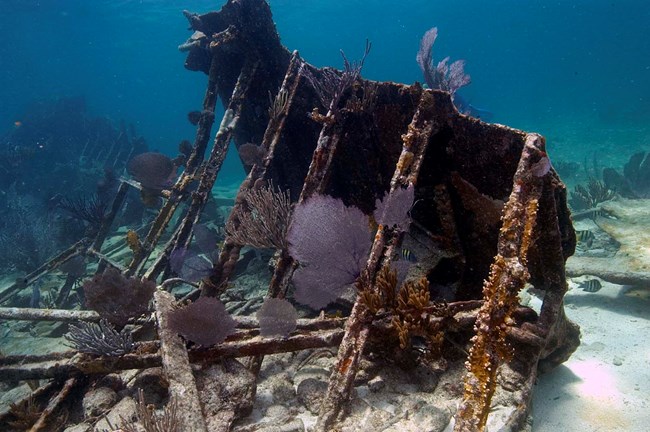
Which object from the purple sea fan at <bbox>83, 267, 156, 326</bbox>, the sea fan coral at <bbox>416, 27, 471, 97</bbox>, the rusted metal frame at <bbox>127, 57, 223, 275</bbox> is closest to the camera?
the purple sea fan at <bbox>83, 267, 156, 326</bbox>

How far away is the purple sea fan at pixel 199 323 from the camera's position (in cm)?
345

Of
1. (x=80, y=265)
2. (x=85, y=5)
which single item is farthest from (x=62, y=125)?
(x=80, y=265)

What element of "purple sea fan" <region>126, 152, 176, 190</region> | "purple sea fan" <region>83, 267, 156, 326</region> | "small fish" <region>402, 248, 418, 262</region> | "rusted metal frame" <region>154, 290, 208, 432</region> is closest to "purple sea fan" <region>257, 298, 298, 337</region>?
"rusted metal frame" <region>154, 290, 208, 432</region>

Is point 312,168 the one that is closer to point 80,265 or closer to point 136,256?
point 136,256

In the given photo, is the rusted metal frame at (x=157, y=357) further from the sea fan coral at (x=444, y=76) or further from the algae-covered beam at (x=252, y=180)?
the sea fan coral at (x=444, y=76)

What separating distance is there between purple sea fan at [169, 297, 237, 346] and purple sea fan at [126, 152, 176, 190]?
531 cm

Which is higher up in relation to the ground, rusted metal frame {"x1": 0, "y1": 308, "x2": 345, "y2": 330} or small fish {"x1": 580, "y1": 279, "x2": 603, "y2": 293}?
small fish {"x1": 580, "y1": 279, "x2": 603, "y2": 293}

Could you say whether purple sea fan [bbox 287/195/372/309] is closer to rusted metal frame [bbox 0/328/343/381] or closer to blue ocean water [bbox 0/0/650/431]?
rusted metal frame [bbox 0/328/343/381]

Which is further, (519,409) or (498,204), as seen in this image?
(498,204)

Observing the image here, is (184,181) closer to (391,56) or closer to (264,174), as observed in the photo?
(264,174)

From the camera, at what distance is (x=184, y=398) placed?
2803 millimetres

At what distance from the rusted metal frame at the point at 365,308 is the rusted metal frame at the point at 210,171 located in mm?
3466

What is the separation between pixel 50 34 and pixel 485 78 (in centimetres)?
13282

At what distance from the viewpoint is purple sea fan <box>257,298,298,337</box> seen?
Answer: 362 cm
